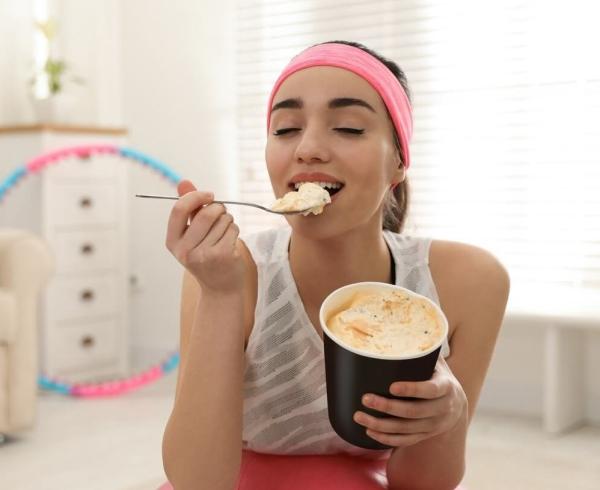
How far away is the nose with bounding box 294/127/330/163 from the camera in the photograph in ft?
3.60

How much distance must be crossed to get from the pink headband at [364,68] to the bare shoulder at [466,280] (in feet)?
0.76

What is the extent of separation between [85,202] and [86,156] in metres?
0.19

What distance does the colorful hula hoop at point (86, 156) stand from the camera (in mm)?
3170

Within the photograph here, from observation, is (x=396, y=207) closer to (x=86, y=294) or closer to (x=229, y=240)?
(x=229, y=240)

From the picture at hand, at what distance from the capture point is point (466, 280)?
133cm

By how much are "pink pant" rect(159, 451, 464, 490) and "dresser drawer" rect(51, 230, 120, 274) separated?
7.37ft

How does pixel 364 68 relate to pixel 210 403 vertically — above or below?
above

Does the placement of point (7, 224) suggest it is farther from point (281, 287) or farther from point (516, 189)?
point (281, 287)

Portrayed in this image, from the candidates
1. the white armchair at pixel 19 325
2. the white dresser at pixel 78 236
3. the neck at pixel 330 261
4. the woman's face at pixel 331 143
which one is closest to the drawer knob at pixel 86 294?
the white dresser at pixel 78 236

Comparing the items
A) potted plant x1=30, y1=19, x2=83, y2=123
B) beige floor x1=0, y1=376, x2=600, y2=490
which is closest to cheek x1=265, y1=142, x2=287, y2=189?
beige floor x1=0, y1=376, x2=600, y2=490

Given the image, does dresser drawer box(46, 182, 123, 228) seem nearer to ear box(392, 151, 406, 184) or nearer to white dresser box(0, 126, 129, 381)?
white dresser box(0, 126, 129, 381)

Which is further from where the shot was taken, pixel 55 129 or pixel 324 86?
pixel 55 129

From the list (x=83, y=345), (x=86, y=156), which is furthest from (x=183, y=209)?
(x=83, y=345)

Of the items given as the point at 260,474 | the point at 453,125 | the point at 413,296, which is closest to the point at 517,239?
the point at 453,125
